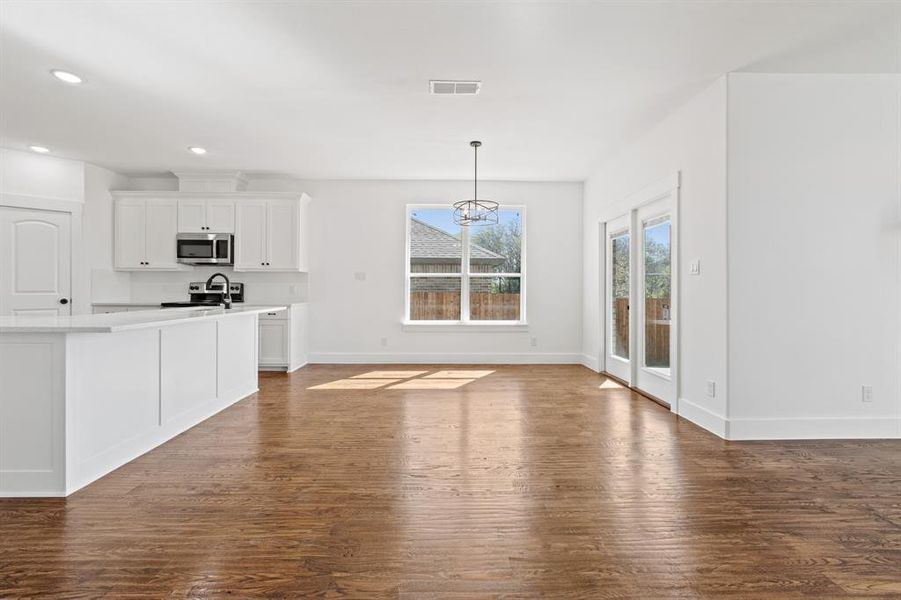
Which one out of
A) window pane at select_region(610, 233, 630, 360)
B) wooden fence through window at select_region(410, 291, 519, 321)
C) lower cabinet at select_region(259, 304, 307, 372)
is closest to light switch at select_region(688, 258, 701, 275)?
window pane at select_region(610, 233, 630, 360)

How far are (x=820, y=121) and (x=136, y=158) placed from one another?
7127 mm

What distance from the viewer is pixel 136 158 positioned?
595 cm

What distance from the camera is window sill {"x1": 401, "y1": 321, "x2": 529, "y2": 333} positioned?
7.11m

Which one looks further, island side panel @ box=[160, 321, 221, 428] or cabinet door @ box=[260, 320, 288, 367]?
cabinet door @ box=[260, 320, 288, 367]

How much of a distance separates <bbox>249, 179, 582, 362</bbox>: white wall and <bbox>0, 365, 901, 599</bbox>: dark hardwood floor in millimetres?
3334

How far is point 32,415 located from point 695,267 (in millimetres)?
4526

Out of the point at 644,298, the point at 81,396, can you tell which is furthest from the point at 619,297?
the point at 81,396

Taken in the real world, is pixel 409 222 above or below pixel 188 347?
above

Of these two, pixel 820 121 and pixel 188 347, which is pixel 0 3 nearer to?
pixel 188 347

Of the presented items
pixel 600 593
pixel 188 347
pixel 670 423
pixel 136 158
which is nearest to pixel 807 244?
pixel 670 423

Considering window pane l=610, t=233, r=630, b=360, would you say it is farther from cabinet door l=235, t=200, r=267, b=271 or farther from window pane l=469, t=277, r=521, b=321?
cabinet door l=235, t=200, r=267, b=271

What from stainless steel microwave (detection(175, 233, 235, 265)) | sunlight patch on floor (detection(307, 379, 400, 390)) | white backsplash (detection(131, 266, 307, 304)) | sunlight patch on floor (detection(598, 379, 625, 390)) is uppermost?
stainless steel microwave (detection(175, 233, 235, 265))

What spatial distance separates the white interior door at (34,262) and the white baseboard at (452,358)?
3234mm

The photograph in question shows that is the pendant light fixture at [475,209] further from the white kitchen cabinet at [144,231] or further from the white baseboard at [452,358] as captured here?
the white kitchen cabinet at [144,231]
